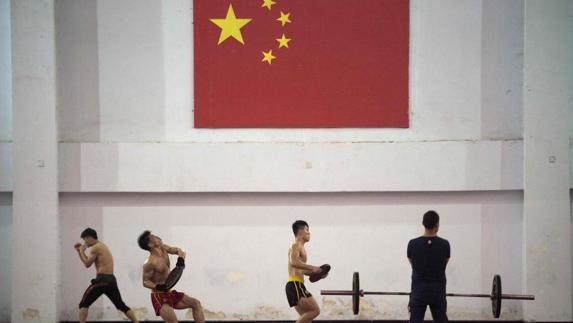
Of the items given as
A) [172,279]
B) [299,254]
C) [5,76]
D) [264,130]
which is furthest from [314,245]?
[5,76]

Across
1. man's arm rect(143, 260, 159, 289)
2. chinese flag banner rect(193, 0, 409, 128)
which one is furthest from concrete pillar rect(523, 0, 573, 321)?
man's arm rect(143, 260, 159, 289)

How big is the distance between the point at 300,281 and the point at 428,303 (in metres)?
1.62

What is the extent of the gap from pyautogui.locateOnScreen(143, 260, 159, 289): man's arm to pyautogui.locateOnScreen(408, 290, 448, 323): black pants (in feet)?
9.83

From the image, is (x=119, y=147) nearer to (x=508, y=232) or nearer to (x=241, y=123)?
(x=241, y=123)

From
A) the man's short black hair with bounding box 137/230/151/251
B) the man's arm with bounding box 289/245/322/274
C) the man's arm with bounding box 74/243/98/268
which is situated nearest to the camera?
the man's arm with bounding box 289/245/322/274

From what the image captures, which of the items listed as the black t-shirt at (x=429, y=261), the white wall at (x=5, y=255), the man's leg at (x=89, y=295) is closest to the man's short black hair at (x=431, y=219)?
the black t-shirt at (x=429, y=261)

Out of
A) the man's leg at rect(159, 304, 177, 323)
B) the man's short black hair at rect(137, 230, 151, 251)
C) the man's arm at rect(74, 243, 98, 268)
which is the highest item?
the man's short black hair at rect(137, 230, 151, 251)

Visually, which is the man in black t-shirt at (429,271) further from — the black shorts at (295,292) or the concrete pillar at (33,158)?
the concrete pillar at (33,158)

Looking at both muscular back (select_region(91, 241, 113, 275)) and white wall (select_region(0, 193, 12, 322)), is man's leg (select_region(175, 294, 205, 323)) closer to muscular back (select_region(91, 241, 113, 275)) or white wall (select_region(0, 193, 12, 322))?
muscular back (select_region(91, 241, 113, 275))

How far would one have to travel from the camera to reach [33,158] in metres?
10.6

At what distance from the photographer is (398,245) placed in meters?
10.9

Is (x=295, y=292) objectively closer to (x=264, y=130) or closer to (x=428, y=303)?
(x=428, y=303)

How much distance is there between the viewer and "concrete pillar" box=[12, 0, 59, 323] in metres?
10.6

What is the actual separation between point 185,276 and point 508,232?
4667 millimetres
